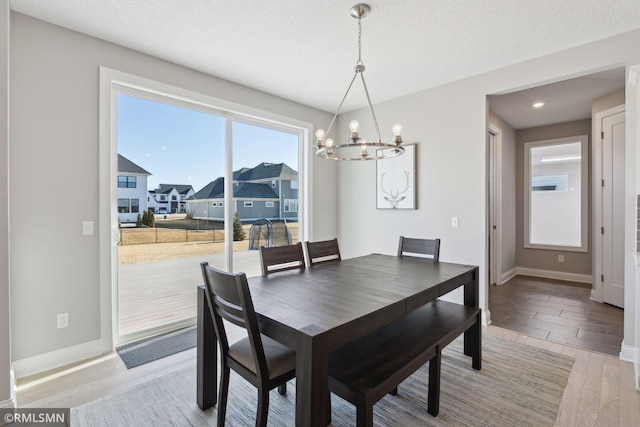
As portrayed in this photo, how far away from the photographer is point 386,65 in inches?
122

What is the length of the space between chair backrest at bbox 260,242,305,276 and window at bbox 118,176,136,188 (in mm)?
1470

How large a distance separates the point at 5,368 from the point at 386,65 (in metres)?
3.68

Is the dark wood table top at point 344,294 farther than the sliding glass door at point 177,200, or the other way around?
the sliding glass door at point 177,200

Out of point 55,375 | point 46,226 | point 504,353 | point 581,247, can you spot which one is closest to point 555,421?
point 504,353

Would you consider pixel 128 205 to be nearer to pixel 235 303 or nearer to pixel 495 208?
pixel 235 303

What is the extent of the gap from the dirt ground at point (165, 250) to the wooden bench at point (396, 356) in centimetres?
213

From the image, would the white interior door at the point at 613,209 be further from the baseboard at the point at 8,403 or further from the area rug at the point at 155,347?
the baseboard at the point at 8,403

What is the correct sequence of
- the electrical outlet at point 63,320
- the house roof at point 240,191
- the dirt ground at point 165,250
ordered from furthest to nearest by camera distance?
the house roof at point 240,191 < the dirt ground at point 165,250 < the electrical outlet at point 63,320

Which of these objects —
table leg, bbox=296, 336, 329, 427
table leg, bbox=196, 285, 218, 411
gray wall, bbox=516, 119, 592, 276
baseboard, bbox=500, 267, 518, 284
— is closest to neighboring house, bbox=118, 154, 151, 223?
table leg, bbox=196, 285, 218, 411

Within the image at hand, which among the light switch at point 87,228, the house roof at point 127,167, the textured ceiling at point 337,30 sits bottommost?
the light switch at point 87,228

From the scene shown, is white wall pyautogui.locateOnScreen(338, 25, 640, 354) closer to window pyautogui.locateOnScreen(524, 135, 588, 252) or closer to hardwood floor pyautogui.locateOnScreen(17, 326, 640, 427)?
hardwood floor pyautogui.locateOnScreen(17, 326, 640, 427)

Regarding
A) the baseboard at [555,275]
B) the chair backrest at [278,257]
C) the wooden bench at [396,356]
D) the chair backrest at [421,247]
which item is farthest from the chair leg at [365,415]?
the baseboard at [555,275]

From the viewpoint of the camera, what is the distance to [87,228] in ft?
8.39

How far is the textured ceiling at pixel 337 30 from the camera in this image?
2.19 m
